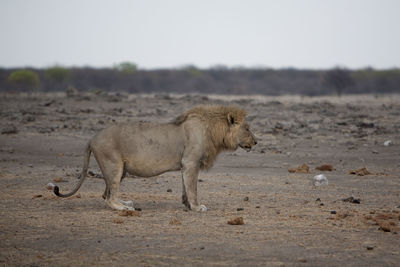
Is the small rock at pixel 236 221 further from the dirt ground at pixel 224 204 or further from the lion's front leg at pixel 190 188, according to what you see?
the lion's front leg at pixel 190 188

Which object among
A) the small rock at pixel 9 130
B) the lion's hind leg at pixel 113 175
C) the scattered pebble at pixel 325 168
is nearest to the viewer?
the lion's hind leg at pixel 113 175

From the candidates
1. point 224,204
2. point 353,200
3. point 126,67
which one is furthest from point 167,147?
point 126,67

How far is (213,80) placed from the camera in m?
78.0

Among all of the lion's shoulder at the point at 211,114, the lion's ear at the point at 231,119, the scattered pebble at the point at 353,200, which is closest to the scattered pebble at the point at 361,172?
the scattered pebble at the point at 353,200

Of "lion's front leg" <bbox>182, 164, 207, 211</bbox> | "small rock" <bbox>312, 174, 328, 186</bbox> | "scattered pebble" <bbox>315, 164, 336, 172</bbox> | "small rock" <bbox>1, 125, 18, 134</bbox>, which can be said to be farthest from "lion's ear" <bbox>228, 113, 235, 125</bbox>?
"small rock" <bbox>1, 125, 18, 134</bbox>

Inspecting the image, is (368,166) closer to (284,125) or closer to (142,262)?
(284,125)

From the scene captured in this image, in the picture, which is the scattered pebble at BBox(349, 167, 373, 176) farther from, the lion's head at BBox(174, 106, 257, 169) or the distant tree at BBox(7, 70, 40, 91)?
the distant tree at BBox(7, 70, 40, 91)

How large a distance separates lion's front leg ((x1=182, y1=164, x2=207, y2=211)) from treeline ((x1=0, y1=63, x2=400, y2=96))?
35751 mm

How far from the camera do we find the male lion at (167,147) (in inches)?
358

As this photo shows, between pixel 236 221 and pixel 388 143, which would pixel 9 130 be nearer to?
pixel 388 143

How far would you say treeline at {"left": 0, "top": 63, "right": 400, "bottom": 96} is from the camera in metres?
54.8

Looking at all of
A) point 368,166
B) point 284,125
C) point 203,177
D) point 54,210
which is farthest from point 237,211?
point 284,125

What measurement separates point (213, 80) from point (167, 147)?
69056 millimetres

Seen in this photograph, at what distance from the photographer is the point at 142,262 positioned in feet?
20.2
